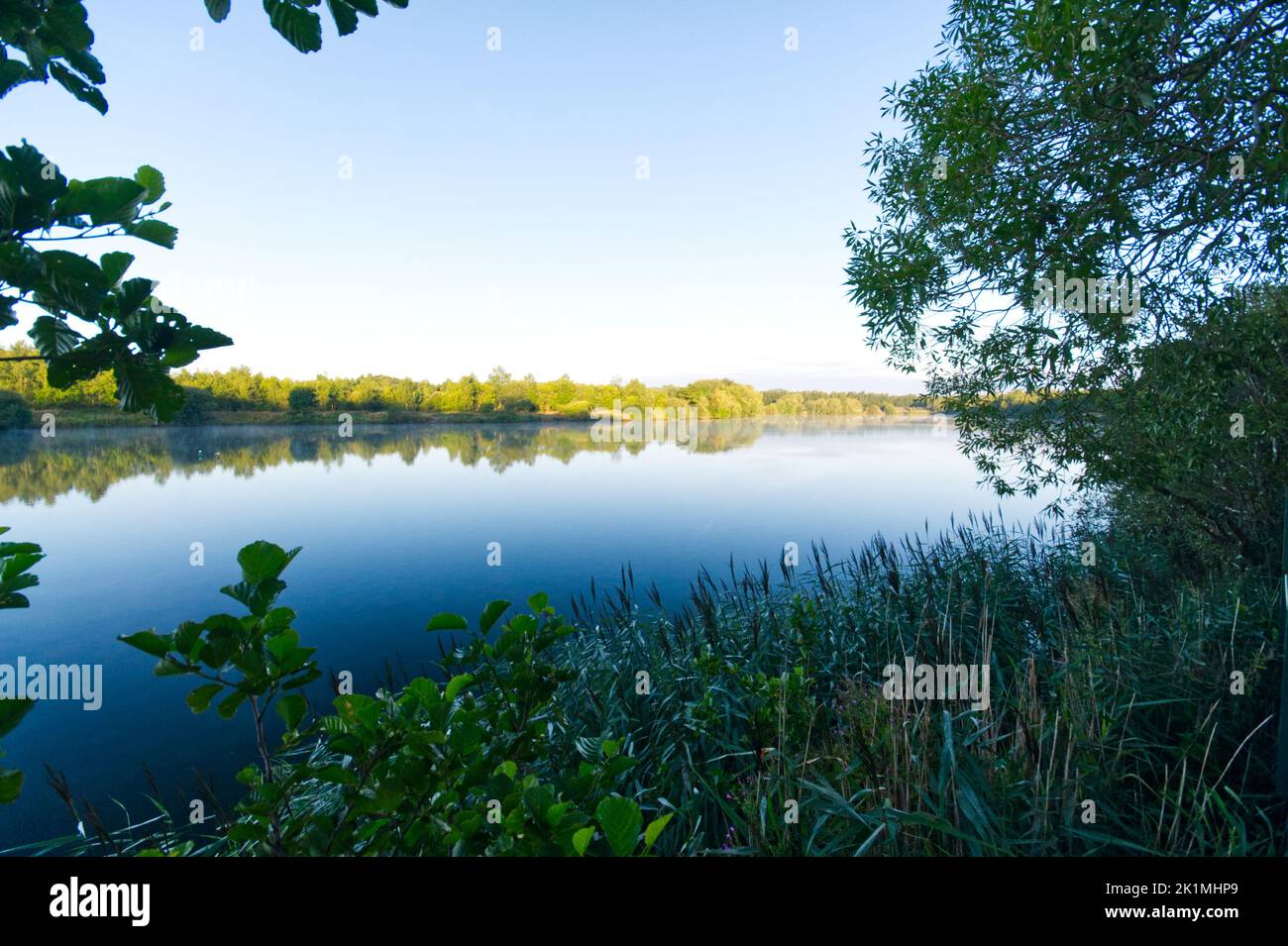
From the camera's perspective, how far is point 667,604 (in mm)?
9445

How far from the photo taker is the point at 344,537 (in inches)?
643

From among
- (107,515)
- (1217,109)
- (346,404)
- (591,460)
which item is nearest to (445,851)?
(1217,109)

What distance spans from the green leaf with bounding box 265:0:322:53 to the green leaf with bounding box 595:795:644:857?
1932 mm

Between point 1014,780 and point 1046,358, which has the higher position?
point 1046,358

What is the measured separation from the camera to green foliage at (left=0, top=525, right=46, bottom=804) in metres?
→ 0.91

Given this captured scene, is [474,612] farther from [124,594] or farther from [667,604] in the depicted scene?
[124,594]

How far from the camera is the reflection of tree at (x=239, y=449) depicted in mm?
27891

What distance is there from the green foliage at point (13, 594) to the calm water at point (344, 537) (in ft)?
8.18

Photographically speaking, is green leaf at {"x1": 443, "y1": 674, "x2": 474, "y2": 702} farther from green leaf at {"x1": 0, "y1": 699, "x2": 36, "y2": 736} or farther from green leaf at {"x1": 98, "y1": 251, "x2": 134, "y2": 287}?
green leaf at {"x1": 98, "y1": 251, "x2": 134, "y2": 287}

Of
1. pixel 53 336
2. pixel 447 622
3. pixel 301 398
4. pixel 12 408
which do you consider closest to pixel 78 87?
pixel 53 336

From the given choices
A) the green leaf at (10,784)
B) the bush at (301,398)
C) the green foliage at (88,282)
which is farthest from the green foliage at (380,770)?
the bush at (301,398)
